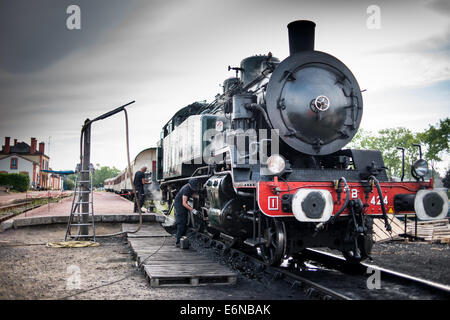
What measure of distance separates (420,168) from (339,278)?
2015 mm

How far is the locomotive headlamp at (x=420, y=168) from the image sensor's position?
222 inches

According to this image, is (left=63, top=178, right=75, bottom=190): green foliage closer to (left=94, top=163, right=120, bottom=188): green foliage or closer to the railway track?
(left=94, top=163, right=120, bottom=188): green foliage

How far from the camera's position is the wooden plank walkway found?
192 inches

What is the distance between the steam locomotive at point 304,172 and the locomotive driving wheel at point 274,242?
0.01 metres

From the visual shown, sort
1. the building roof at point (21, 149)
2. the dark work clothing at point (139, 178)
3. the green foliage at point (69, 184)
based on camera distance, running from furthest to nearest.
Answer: the green foliage at point (69, 184) → the building roof at point (21, 149) → the dark work clothing at point (139, 178)

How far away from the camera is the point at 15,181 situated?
3722cm

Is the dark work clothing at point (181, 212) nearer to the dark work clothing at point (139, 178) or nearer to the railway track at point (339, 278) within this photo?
the railway track at point (339, 278)

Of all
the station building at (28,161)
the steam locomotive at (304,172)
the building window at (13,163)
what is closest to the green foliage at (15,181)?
the station building at (28,161)
